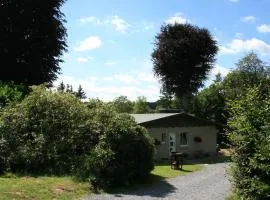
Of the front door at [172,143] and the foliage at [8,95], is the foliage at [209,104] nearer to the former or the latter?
the front door at [172,143]

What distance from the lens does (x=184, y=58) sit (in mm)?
51375

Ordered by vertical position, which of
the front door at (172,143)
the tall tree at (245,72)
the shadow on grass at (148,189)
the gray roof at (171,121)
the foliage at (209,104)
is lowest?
the shadow on grass at (148,189)

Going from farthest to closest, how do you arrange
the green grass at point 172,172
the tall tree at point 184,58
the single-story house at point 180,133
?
1. the tall tree at point 184,58
2. the single-story house at point 180,133
3. the green grass at point 172,172

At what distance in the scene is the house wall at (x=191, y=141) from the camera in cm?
3697

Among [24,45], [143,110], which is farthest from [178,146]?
[143,110]

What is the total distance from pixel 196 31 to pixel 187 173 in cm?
2840

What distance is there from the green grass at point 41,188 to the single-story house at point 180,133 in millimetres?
16205

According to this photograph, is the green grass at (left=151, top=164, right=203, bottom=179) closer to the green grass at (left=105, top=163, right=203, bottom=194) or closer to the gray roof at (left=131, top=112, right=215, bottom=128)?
the green grass at (left=105, top=163, right=203, bottom=194)

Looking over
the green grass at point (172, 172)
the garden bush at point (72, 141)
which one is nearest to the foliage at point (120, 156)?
the garden bush at point (72, 141)

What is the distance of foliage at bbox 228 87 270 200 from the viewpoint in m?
12.7

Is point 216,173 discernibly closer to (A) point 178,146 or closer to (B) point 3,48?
(A) point 178,146

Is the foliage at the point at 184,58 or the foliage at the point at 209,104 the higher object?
the foliage at the point at 184,58

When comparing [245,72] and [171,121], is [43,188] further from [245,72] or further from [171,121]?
[245,72]

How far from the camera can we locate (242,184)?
1352 cm
